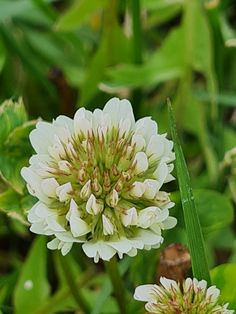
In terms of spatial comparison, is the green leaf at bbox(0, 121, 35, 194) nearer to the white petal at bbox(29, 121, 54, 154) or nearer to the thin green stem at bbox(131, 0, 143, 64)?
the white petal at bbox(29, 121, 54, 154)

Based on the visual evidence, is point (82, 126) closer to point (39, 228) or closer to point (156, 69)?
point (39, 228)

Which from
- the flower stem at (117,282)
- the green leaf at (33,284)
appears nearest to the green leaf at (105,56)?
the green leaf at (33,284)

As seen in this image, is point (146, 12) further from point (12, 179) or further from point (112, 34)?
point (12, 179)

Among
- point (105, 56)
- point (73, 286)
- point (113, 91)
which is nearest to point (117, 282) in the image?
point (73, 286)

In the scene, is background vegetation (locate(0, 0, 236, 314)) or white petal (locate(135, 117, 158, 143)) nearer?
white petal (locate(135, 117, 158, 143))

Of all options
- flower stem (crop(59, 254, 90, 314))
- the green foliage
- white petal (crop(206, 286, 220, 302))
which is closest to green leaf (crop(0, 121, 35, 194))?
the green foliage

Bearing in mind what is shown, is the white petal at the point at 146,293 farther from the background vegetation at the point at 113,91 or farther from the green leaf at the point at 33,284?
the green leaf at the point at 33,284

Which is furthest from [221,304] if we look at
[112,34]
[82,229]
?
[112,34]
